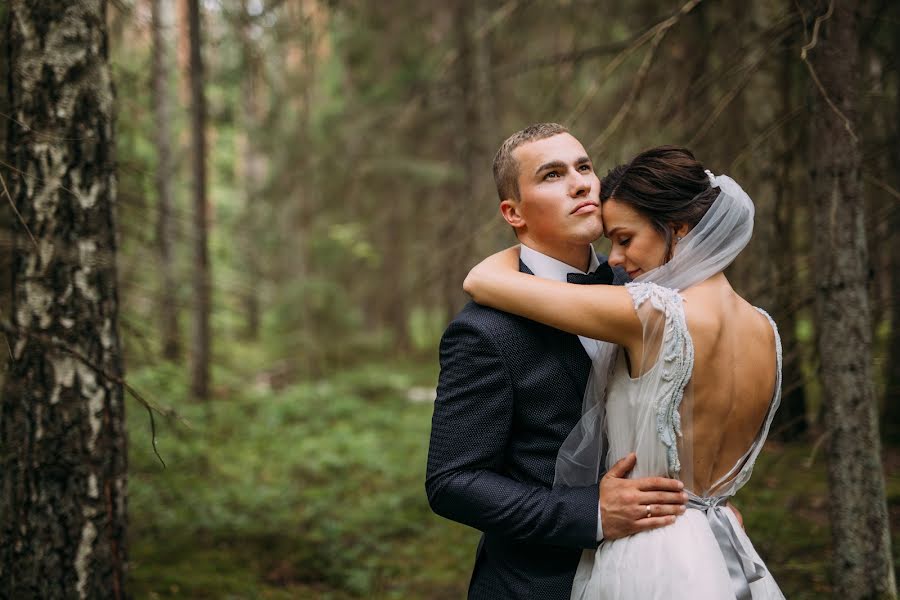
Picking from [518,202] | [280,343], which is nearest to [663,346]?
[518,202]

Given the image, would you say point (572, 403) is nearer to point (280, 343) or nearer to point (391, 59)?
point (391, 59)

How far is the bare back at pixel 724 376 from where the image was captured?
6.88 feet

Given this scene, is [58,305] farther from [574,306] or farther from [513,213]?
[574,306]

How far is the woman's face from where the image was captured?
7.53 ft

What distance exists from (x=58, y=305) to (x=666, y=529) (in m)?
2.59

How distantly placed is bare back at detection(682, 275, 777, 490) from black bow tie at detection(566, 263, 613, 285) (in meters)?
0.36

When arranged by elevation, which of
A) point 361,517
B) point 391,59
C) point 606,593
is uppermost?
point 391,59

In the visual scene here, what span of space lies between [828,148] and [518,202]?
5.34 ft

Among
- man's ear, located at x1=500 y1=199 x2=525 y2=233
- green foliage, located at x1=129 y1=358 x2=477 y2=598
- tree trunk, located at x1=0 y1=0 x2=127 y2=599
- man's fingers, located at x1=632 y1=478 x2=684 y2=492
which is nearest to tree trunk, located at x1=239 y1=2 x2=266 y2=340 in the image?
green foliage, located at x1=129 y1=358 x2=477 y2=598

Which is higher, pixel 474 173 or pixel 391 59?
pixel 391 59

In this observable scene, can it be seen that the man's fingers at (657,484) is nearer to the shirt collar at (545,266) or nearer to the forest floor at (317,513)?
the shirt collar at (545,266)

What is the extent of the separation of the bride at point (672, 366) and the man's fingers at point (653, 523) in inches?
0.8

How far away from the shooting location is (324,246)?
14.7m

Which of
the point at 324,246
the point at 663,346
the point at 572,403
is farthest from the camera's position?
the point at 324,246
